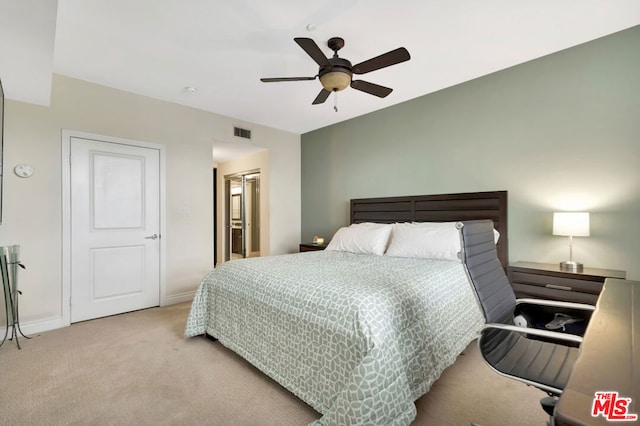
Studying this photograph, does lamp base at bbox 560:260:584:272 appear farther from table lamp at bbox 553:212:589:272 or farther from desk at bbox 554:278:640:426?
desk at bbox 554:278:640:426

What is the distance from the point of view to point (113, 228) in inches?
131

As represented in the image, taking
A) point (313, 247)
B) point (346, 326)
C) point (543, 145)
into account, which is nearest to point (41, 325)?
point (313, 247)

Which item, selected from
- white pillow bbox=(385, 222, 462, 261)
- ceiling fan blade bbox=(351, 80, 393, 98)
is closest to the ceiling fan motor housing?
ceiling fan blade bbox=(351, 80, 393, 98)

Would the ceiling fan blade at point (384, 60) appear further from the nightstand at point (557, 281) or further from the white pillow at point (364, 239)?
the nightstand at point (557, 281)

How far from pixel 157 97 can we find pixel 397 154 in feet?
10.3

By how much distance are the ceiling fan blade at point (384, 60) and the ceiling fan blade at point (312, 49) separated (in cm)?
24

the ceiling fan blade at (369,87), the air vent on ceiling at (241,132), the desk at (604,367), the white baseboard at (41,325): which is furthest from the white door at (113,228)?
the desk at (604,367)

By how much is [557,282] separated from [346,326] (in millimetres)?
2043

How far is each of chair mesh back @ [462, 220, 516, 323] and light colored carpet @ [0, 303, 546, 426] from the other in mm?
676

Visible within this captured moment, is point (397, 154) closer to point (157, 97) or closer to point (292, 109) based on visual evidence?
point (292, 109)

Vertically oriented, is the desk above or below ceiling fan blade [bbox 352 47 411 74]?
below

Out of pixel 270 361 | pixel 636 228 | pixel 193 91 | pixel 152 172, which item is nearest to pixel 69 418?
pixel 270 361

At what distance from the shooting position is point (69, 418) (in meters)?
1.64

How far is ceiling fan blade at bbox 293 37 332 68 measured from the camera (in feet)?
6.20
